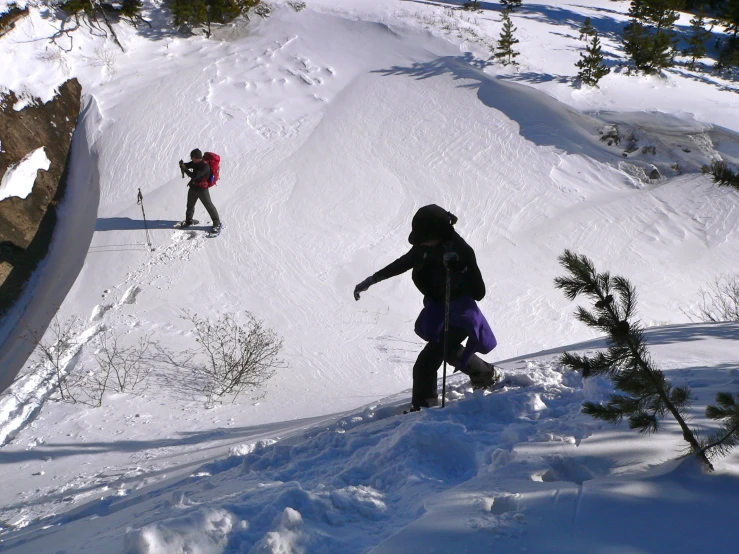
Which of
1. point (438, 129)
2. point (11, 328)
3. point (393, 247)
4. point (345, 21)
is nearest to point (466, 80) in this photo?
point (438, 129)

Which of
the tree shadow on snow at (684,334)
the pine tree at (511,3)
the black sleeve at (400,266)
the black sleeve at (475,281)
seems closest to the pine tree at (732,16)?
A: the pine tree at (511,3)

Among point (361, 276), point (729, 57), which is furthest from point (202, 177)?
point (729, 57)

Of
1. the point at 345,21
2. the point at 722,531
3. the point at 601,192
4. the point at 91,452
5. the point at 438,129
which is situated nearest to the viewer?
the point at 722,531

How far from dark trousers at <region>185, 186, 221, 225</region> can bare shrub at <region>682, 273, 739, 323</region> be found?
7.56 metres

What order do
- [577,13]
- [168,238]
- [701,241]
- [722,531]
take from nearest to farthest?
[722,531], [168,238], [701,241], [577,13]

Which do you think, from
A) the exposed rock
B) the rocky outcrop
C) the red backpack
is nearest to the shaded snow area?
the red backpack

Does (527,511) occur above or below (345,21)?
below

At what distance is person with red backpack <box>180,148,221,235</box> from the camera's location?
920cm

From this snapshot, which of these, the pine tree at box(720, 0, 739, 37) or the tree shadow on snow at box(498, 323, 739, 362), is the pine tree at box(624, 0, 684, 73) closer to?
the pine tree at box(720, 0, 739, 37)

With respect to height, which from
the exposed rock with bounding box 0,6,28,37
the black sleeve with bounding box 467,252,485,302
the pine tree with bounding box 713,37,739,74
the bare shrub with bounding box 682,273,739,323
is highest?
the pine tree with bounding box 713,37,739,74

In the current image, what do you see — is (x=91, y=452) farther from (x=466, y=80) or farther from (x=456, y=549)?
(x=466, y=80)

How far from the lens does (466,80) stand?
13766mm

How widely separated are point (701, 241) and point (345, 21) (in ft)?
33.5

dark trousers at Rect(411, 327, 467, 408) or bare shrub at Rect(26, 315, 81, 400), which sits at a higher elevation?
dark trousers at Rect(411, 327, 467, 408)
